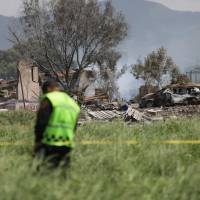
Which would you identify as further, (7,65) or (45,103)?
(7,65)

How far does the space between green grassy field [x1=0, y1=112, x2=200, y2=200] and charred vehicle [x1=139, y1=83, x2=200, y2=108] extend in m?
28.8

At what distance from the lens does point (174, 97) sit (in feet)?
137

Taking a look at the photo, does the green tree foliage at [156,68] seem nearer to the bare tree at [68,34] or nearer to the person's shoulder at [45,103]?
the bare tree at [68,34]

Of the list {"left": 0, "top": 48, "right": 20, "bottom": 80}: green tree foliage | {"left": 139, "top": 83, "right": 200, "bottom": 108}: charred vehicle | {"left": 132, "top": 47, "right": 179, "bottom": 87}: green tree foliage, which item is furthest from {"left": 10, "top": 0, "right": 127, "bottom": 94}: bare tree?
{"left": 0, "top": 48, "right": 20, "bottom": 80}: green tree foliage

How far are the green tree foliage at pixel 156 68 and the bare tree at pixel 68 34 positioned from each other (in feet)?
73.9

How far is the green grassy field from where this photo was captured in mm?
6930

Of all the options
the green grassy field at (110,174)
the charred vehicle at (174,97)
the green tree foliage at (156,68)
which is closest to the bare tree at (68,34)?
the charred vehicle at (174,97)

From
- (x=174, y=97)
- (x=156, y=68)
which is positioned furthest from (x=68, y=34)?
(x=156, y=68)

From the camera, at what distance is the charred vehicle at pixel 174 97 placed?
137 ft

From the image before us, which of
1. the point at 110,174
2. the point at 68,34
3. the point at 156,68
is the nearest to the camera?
the point at 110,174

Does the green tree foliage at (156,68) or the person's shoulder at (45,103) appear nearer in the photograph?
Answer: the person's shoulder at (45,103)

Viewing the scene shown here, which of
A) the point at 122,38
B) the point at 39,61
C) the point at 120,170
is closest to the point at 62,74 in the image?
the point at 39,61

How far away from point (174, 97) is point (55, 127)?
111 ft

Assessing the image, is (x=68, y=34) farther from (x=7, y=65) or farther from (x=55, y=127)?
(x=7, y=65)
